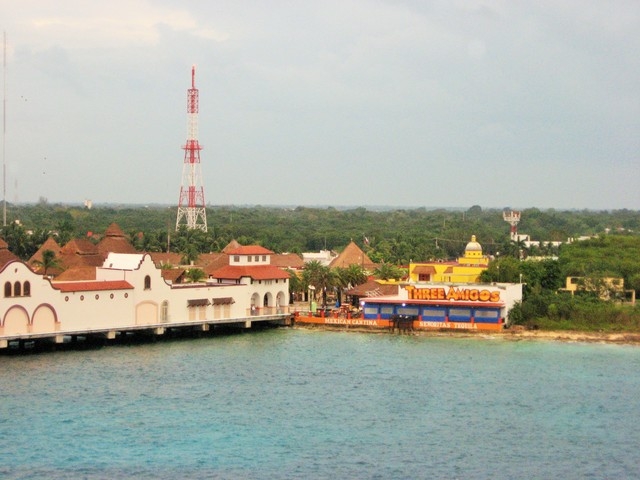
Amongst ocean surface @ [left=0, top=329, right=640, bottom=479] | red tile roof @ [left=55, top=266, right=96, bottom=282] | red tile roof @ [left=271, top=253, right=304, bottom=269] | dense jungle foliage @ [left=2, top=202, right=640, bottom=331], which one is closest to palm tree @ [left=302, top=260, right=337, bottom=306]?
dense jungle foliage @ [left=2, top=202, right=640, bottom=331]

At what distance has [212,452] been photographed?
3438cm

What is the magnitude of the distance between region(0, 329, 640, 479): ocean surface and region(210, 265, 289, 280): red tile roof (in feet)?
25.7

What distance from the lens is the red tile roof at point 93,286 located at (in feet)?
180

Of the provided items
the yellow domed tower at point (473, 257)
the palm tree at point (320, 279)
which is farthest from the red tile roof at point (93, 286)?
the yellow domed tower at point (473, 257)

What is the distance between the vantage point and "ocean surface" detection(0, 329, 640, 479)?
33.1 meters

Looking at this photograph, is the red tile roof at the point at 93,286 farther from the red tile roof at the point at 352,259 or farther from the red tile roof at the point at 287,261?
the red tile roof at the point at 352,259

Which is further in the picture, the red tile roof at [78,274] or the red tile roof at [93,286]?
the red tile roof at [78,274]

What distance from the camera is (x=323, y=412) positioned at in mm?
40188

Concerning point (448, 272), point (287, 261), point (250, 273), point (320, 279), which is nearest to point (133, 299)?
point (250, 273)

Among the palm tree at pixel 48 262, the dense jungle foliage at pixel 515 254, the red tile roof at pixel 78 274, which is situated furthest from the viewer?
the palm tree at pixel 48 262

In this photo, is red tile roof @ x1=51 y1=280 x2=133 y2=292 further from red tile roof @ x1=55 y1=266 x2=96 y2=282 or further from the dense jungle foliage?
the dense jungle foliage

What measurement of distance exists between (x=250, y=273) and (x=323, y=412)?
24.9 m

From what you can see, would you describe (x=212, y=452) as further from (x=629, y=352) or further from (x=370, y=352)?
(x=629, y=352)

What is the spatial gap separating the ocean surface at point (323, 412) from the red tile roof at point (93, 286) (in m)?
3.24
